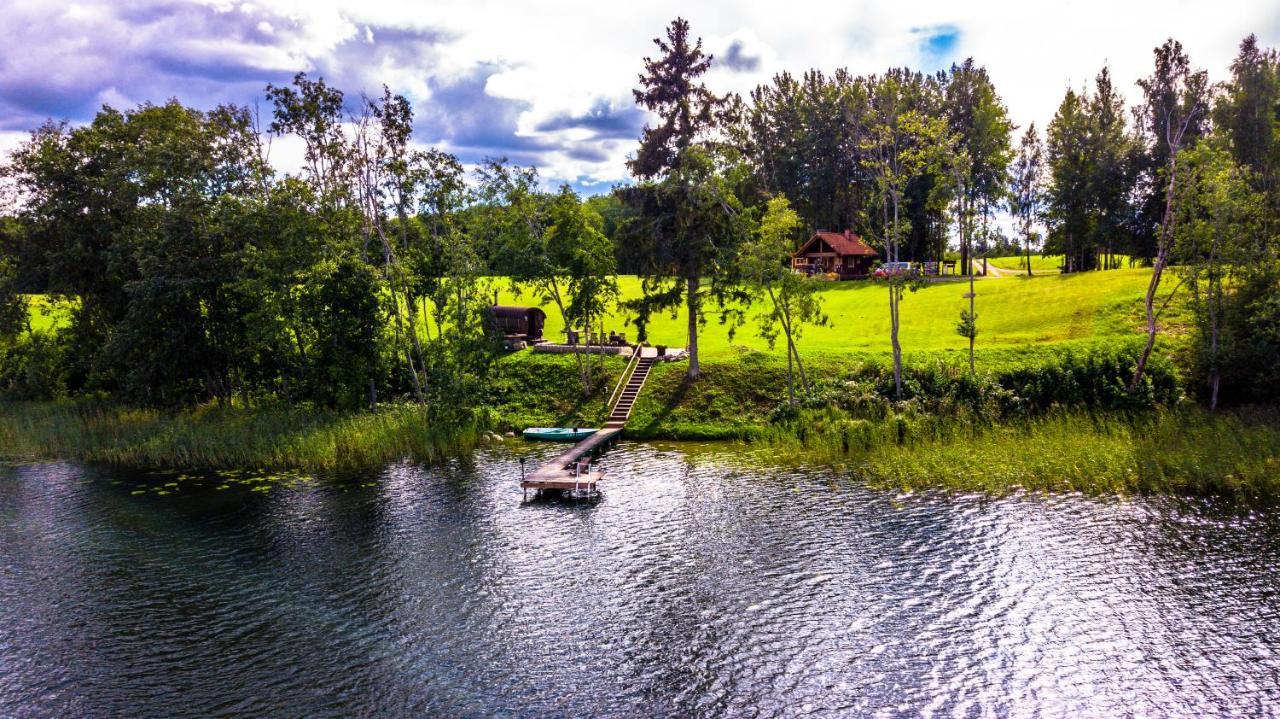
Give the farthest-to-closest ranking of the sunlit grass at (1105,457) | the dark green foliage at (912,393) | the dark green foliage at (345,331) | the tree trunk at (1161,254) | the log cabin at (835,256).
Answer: the log cabin at (835,256)
the dark green foliage at (345,331)
the dark green foliage at (912,393)
the tree trunk at (1161,254)
the sunlit grass at (1105,457)

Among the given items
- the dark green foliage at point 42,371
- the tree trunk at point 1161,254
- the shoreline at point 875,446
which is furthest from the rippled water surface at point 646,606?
the dark green foliage at point 42,371

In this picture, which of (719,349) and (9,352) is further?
(9,352)

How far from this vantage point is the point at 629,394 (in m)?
48.5

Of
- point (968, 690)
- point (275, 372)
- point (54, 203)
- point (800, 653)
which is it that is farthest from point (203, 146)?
point (968, 690)

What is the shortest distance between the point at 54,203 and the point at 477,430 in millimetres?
30528

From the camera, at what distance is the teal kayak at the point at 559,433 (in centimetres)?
4344

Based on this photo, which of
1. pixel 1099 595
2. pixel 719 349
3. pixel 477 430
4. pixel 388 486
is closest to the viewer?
pixel 1099 595

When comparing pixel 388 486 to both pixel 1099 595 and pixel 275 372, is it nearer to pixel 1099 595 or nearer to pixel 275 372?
pixel 275 372

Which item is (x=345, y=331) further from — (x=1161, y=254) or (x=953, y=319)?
(x=1161, y=254)

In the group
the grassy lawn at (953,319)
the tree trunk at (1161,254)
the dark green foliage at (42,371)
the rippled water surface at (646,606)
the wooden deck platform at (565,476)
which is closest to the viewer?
the rippled water surface at (646,606)

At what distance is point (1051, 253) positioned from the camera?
94250 millimetres

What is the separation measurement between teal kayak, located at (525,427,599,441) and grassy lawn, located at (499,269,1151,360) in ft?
33.9

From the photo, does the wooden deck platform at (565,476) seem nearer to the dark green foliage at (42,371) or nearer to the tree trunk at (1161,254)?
the tree trunk at (1161,254)

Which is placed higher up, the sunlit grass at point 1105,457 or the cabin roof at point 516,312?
the cabin roof at point 516,312
